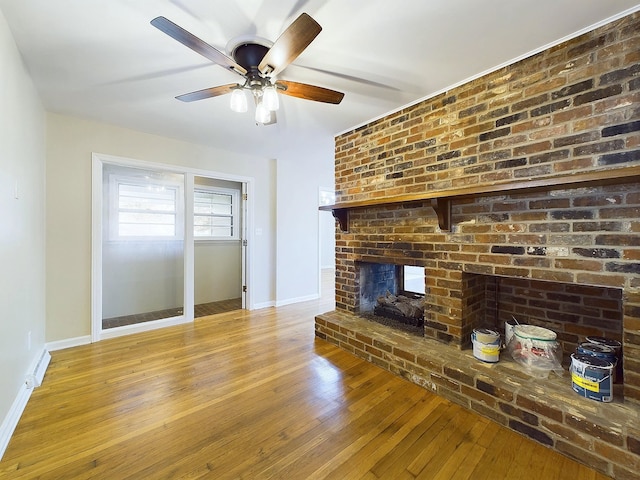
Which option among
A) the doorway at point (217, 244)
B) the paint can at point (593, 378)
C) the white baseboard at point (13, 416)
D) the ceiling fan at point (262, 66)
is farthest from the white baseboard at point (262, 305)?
the paint can at point (593, 378)

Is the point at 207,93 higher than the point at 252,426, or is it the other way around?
the point at 207,93

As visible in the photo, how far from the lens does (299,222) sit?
14.8 ft

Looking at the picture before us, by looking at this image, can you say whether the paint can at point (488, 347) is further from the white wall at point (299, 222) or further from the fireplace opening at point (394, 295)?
the white wall at point (299, 222)

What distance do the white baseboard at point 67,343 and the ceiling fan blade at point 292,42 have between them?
3110mm

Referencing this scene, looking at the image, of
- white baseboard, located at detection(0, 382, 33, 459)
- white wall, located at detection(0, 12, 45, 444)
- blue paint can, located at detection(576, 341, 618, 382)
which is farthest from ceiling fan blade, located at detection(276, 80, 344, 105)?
white baseboard, located at detection(0, 382, 33, 459)

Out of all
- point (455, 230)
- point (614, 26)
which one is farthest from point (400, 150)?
point (614, 26)

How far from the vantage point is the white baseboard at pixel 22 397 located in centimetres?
146

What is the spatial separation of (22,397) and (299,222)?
3.41m

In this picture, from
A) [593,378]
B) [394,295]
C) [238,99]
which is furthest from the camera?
[394,295]

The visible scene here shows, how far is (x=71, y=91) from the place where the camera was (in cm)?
225

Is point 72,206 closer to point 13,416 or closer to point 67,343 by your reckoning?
point 67,343

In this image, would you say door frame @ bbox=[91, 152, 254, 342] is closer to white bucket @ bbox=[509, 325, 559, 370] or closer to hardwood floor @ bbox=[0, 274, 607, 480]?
hardwood floor @ bbox=[0, 274, 607, 480]

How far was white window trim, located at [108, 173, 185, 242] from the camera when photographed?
3194 mm

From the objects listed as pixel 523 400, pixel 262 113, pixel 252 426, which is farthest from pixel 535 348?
pixel 262 113
